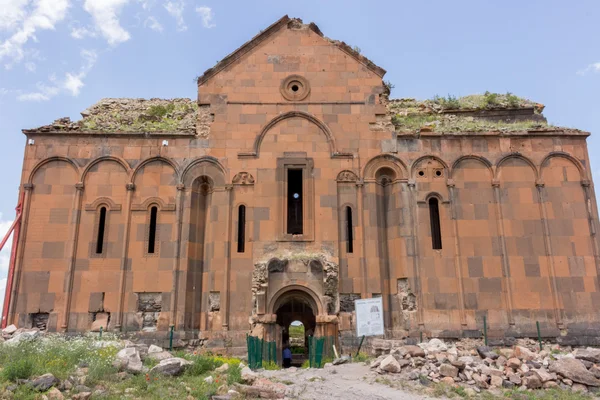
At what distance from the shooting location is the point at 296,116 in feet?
55.3

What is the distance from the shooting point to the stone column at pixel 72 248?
14.8 m

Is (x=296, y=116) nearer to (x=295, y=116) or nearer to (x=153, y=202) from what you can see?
(x=295, y=116)

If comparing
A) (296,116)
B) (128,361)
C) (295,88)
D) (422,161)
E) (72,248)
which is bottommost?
(128,361)

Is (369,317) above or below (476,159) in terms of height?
below

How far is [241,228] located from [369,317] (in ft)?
16.3

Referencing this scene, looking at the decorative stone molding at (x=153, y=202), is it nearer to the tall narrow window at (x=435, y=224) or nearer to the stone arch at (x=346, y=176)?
the stone arch at (x=346, y=176)

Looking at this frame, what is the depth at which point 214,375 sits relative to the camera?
397 inches

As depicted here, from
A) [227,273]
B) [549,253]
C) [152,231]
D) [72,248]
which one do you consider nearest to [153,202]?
[152,231]

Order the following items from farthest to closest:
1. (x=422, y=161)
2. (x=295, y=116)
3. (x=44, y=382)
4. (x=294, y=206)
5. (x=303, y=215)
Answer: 1. (x=294, y=206)
2. (x=295, y=116)
3. (x=422, y=161)
4. (x=303, y=215)
5. (x=44, y=382)

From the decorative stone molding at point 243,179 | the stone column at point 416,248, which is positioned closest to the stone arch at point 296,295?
the stone column at point 416,248

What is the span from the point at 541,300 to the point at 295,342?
44.9 feet

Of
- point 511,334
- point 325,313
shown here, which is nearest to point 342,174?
point 325,313

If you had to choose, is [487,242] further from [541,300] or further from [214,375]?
[214,375]

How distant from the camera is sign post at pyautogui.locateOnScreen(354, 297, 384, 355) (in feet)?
45.5
